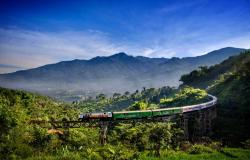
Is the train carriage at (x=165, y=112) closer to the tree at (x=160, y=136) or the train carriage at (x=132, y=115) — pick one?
the train carriage at (x=132, y=115)

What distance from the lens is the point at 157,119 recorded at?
51156 millimetres

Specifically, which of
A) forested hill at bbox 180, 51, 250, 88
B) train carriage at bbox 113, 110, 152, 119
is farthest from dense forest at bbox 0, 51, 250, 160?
forested hill at bbox 180, 51, 250, 88

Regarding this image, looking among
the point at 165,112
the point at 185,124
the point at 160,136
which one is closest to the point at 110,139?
the point at 160,136

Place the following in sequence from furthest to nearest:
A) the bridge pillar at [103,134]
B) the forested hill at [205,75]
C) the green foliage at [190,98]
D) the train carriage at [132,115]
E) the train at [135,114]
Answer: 1. the forested hill at [205,75]
2. the green foliage at [190,98]
3. the train carriage at [132,115]
4. the train at [135,114]
5. the bridge pillar at [103,134]

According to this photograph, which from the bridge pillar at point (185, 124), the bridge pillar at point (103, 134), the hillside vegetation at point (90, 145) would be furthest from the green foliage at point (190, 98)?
the bridge pillar at point (103, 134)

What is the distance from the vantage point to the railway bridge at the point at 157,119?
42188 mm

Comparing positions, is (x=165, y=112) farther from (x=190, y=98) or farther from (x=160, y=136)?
(x=190, y=98)

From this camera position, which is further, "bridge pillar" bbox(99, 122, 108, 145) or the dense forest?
"bridge pillar" bbox(99, 122, 108, 145)

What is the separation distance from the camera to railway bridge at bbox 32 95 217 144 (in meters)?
42.2

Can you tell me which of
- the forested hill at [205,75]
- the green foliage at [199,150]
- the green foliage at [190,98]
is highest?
the forested hill at [205,75]

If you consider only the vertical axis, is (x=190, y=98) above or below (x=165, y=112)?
below

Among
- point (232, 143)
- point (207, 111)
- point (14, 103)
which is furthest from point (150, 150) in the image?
point (207, 111)

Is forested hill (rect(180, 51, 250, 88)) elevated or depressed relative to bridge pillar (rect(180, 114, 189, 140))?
elevated

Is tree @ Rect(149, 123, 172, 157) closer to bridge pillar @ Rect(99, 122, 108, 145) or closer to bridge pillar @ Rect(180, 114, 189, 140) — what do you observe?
bridge pillar @ Rect(99, 122, 108, 145)
